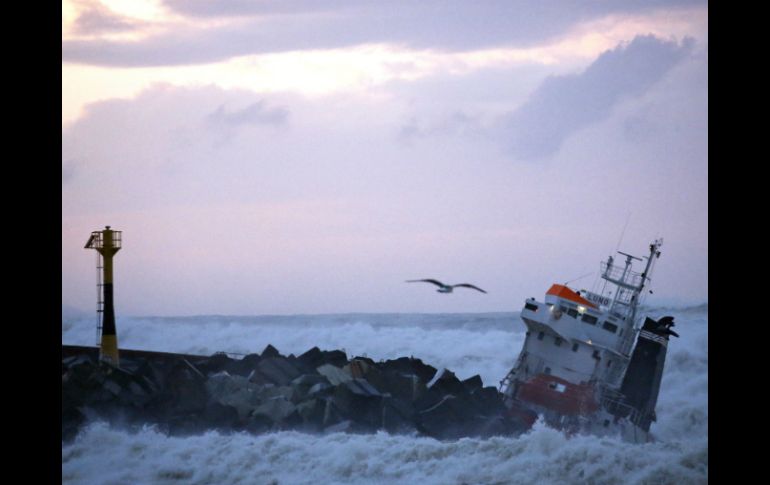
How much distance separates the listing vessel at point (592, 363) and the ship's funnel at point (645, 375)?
2cm

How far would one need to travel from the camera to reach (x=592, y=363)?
18.2 metres

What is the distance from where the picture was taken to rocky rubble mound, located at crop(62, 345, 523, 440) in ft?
58.6

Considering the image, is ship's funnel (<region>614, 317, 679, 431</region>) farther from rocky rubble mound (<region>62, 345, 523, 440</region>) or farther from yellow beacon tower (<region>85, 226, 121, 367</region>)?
yellow beacon tower (<region>85, 226, 121, 367</region>)

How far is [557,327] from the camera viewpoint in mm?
18078

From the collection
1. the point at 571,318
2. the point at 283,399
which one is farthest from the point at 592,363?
the point at 283,399

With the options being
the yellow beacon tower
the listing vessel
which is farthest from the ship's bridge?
the yellow beacon tower

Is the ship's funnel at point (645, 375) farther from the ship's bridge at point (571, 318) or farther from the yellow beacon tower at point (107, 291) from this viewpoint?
the yellow beacon tower at point (107, 291)

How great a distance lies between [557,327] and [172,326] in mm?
16272

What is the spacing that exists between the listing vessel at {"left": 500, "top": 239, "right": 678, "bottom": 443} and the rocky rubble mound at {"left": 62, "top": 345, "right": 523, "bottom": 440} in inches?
31.2

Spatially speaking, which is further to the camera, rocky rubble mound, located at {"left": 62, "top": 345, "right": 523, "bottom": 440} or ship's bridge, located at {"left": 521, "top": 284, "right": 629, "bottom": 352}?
ship's bridge, located at {"left": 521, "top": 284, "right": 629, "bottom": 352}

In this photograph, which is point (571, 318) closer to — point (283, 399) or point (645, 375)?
point (645, 375)

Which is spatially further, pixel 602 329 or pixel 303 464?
pixel 602 329
